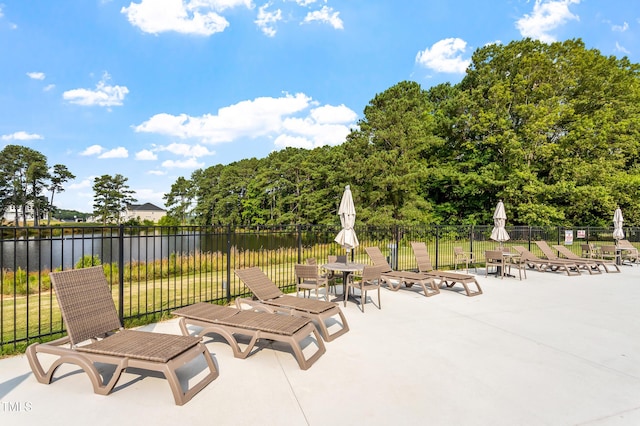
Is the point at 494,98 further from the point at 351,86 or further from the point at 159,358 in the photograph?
the point at 159,358

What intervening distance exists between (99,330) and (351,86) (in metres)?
22.6

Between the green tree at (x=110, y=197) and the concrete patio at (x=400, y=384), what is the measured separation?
63.7m

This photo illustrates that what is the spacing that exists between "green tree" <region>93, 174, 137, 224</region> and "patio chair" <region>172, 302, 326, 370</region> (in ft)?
212

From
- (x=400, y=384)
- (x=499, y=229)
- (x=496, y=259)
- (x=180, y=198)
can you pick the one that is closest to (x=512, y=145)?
(x=499, y=229)

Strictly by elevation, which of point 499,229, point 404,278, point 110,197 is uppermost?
point 110,197

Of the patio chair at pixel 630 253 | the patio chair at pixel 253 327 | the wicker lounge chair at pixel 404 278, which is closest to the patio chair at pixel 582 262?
the patio chair at pixel 630 253

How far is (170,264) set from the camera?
1241cm

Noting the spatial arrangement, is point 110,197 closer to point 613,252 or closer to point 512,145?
point 512,145

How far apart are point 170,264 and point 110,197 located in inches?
2217

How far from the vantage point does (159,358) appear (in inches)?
110

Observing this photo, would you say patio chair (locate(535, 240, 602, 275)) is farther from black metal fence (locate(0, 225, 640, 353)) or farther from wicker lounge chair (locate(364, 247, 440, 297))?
wicker lounge chair (locate(364, 247, 440, 297))

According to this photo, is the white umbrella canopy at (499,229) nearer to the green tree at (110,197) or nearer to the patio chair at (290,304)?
the patio chair at (290,304)

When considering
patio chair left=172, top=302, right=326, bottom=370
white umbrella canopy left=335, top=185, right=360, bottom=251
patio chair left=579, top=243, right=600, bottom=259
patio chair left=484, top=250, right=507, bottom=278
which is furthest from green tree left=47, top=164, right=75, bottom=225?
patio chair left=579, top=243, right=600, bottom=259

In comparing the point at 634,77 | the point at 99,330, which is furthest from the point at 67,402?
the point at 634,77
